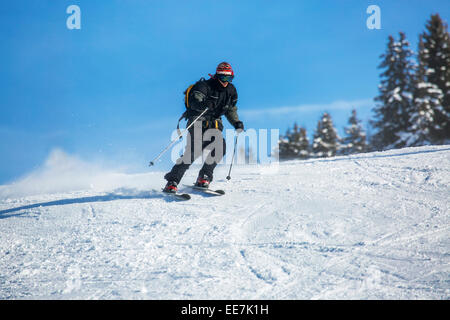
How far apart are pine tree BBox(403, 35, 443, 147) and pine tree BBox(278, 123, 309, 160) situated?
1371 centimetres

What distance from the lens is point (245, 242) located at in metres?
3.93

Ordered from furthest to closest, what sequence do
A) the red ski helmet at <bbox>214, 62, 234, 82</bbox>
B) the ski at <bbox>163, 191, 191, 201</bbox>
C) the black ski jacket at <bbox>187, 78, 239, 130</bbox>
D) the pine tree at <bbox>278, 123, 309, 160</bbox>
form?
1. the pine tree at <bbox>278, 123, 309, 160</bbox>
2. the red ski helmet at <bbox>214, 62, 234, 82</bbox>
3. the black ski jacket at <bbox>187, 78, 239, 130</bbox>
4. the ski at <bbox>163, 191, 191, 201</bbox>

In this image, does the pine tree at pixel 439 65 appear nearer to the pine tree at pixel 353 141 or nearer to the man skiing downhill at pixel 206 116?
the pine tree at pixel 353 141

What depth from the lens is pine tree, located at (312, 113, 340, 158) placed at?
117 feet

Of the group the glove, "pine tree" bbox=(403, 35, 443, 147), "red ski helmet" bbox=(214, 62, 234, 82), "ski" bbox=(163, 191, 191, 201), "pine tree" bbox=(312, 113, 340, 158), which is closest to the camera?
"ski" bbox=(163, 191, 191, 201)

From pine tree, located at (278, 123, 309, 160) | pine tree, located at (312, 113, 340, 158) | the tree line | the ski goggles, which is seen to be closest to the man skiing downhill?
the ski goggles

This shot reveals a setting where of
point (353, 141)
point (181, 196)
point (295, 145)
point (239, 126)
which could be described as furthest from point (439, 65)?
point (181, 196)

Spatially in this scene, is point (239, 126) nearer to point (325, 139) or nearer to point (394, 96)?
point (394, 96)

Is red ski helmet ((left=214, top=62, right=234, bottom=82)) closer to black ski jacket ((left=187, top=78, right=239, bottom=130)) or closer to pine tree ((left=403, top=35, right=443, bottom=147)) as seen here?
black ski jacket ((left=187, top=78, right=239, bottom=130))

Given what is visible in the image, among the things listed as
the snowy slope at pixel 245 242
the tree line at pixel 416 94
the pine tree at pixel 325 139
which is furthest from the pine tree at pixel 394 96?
the snowy slope at pixel 245 242

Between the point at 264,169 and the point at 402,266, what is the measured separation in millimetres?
5861
